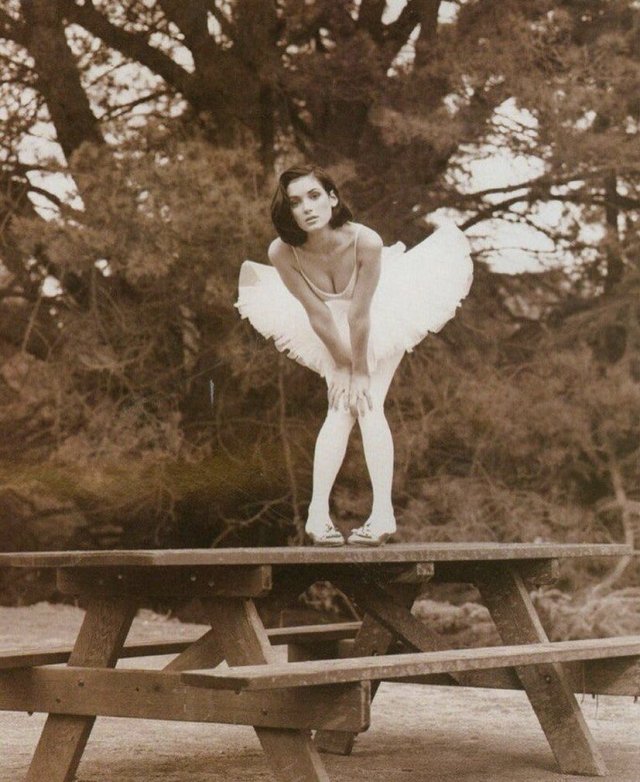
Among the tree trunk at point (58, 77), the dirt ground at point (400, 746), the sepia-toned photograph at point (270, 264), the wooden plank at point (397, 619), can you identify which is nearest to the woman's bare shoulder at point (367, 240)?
the wooden plank at point (397, 619)

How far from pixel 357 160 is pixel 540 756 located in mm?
5255

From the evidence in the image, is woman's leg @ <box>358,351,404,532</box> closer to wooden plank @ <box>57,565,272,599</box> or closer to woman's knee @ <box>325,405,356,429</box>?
woman's knee @ <box>325,405,356,429</box>

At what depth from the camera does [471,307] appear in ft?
28.4

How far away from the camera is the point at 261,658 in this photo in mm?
3244

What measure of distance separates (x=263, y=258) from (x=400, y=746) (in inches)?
146

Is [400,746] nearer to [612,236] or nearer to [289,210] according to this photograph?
[289,210]

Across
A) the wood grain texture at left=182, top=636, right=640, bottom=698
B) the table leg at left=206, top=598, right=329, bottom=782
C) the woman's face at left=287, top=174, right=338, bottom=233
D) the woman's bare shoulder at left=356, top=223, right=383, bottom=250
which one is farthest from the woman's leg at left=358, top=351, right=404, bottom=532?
the table leg at left=206, top=598, right=329, bottom=782

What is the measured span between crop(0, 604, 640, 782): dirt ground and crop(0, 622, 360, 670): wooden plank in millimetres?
322

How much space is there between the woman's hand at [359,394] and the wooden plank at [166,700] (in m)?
1.09

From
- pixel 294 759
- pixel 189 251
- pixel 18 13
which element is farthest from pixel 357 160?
pixel 294 759

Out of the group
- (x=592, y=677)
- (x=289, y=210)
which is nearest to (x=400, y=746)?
(x=592, y=677)

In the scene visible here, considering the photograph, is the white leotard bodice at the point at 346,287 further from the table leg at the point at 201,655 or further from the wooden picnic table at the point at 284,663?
the table leg at the point at 201,655

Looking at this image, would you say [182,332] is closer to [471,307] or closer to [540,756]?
[471,307]

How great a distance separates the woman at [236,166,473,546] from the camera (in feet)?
13.0
